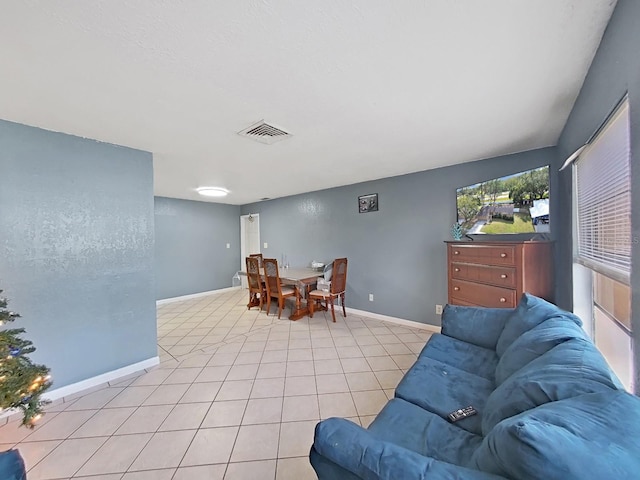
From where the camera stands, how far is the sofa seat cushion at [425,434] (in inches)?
42.4

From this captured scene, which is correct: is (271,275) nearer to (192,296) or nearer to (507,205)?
(192,296)

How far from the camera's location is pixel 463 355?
188cm

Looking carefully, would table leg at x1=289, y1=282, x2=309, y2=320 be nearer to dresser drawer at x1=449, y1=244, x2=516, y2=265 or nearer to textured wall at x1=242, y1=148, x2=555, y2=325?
textured wall at x1=242, y1=148, x2=555, y2=325

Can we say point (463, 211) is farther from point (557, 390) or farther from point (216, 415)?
point (216, 415)

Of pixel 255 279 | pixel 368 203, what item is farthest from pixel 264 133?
pixel 255 279

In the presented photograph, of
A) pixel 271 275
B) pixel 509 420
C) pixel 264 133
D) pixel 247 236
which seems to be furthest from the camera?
pixel 247 236

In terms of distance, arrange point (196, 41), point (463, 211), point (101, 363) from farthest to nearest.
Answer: point (463, 211), point (101, 363), point (196, 41)

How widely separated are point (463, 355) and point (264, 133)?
240 cm

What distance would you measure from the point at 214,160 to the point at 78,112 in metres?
1.25

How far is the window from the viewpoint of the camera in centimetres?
118

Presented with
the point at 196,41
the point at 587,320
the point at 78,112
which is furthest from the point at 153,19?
the point at 587,320

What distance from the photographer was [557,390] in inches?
34.6

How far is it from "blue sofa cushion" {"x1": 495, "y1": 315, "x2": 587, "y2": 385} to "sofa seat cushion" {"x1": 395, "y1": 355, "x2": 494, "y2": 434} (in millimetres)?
162

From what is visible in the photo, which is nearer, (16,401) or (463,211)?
(16,401)
